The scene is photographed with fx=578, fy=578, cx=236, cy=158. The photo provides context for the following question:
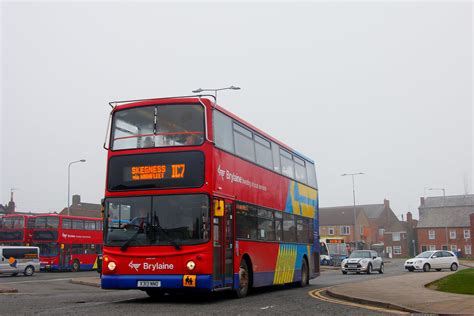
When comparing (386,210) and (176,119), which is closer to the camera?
(176,119)

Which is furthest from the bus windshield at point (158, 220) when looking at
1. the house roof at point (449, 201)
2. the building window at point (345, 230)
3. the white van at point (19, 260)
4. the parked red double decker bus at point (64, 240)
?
the building window at point (345, 230)

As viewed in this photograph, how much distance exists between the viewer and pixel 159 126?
563 inches

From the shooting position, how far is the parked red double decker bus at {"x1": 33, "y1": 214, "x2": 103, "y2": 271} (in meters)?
42.2

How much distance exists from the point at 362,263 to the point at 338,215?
78.2 metres

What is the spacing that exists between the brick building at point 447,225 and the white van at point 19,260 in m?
67.9

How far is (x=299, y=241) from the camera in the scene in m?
20.9

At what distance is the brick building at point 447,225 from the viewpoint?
3679 inches

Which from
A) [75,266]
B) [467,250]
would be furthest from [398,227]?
[75,266]

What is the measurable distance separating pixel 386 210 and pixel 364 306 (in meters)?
109

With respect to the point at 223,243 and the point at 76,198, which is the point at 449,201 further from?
the point at 223,243

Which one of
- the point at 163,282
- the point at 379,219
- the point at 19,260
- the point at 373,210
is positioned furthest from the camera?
the point at 373,210

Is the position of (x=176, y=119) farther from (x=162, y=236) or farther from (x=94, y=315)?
(x=94, y=315)

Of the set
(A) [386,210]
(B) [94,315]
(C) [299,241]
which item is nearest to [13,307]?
(B) [94,315]

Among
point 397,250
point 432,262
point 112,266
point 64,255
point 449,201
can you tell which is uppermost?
point 449,201
